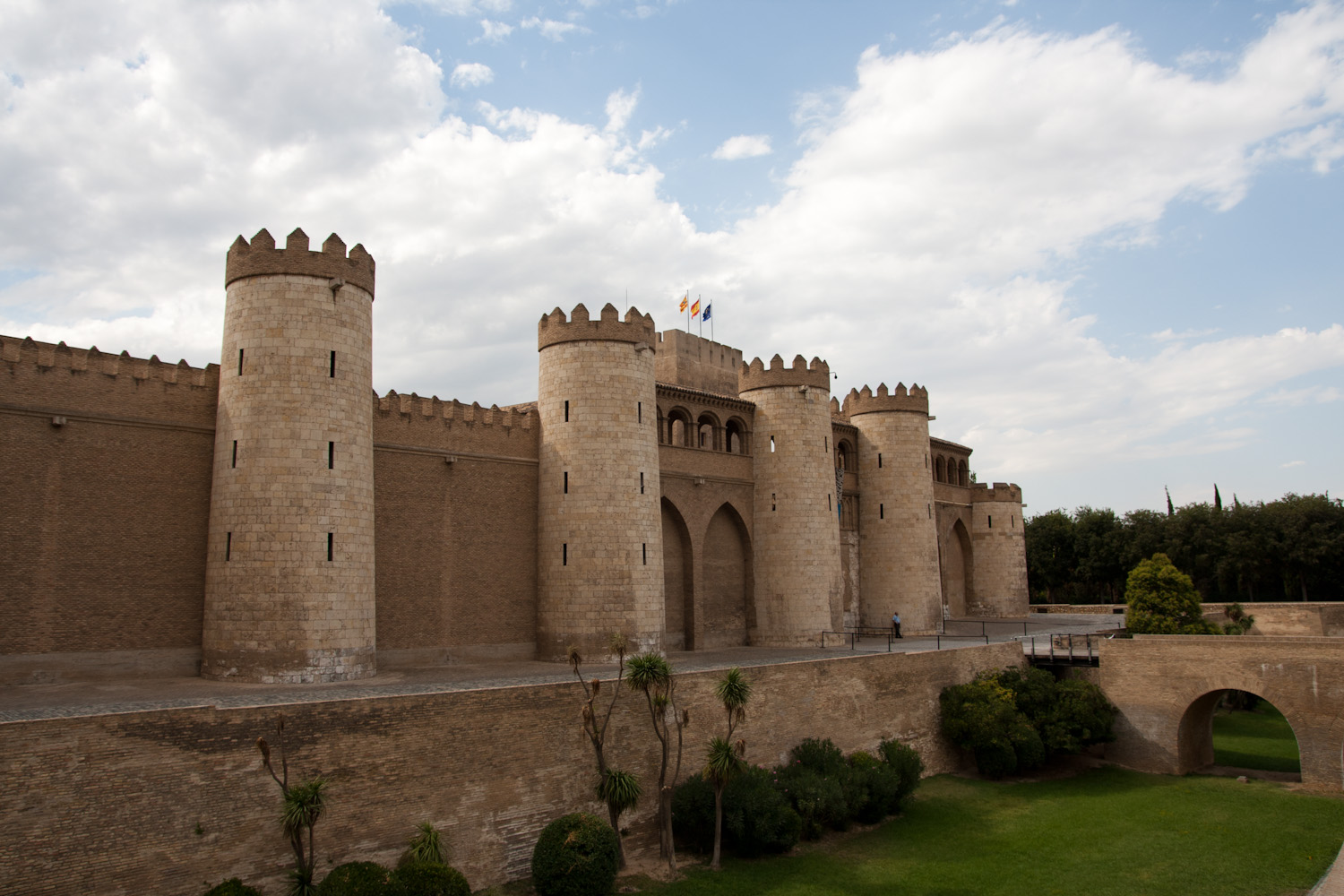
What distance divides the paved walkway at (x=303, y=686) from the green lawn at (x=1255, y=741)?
8637 mm

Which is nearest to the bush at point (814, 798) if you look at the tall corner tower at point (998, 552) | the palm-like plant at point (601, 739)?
the palm-like plant at point (601, 739)

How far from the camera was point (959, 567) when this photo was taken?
45000mm

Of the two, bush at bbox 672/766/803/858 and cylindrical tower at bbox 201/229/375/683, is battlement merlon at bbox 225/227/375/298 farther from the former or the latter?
bush at bbox 672/766/803/858

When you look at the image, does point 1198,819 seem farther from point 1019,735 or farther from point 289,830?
point 289,830

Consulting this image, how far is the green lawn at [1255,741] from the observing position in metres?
27.9

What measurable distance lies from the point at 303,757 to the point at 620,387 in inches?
556

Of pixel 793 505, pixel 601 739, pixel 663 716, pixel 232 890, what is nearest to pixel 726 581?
pixel 793 505

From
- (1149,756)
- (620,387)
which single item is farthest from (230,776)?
(1149,756)

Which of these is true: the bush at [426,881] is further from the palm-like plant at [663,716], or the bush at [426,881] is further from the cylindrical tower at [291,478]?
the cylindrical tower at [291,478]

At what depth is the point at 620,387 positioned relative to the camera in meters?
26.5

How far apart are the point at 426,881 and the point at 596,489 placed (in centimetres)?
1246

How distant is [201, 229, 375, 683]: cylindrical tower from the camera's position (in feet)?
63.4

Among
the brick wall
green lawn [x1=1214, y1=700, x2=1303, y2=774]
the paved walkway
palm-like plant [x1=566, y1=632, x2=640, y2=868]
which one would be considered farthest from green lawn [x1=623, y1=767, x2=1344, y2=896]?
the paved walkway

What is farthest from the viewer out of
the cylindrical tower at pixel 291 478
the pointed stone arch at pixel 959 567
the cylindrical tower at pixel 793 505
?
the pointed stone arch at pixel 959 567
